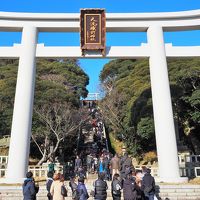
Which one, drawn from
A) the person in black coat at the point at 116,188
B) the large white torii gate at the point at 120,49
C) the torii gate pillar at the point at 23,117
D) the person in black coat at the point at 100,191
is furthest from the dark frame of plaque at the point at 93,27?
the person in black coat at the point at 100,191

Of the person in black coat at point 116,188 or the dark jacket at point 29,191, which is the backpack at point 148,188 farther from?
the dark jacket at point 29,191

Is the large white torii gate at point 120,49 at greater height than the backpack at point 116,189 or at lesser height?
greater

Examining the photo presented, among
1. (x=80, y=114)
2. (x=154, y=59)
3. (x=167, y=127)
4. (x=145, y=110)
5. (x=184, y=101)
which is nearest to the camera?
(x=167, y=127)

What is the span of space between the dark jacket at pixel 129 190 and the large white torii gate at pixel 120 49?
19.3 ft

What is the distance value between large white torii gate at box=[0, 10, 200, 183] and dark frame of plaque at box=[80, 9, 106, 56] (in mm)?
303

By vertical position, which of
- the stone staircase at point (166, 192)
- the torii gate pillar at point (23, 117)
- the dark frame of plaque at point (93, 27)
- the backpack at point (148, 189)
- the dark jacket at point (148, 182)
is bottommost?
the stone staircase at point (166, 192)

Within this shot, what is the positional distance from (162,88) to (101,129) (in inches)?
870

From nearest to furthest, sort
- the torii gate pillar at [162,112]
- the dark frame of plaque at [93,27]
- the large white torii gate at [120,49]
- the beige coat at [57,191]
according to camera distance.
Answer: the beige coat at [57,191]
the torii gate pillar at [162,112]
the large white torii gate at [120,49]
the dark frame of plaque at [93,27]

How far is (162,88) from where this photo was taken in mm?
12266

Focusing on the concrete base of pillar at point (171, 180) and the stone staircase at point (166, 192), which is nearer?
the stone staircase at point (166, 192)

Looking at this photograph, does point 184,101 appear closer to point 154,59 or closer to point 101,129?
point 154,59

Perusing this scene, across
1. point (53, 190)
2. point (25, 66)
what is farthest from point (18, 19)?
point (53, 190)

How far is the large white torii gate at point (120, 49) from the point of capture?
12.0 meters

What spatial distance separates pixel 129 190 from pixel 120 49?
326 inches
